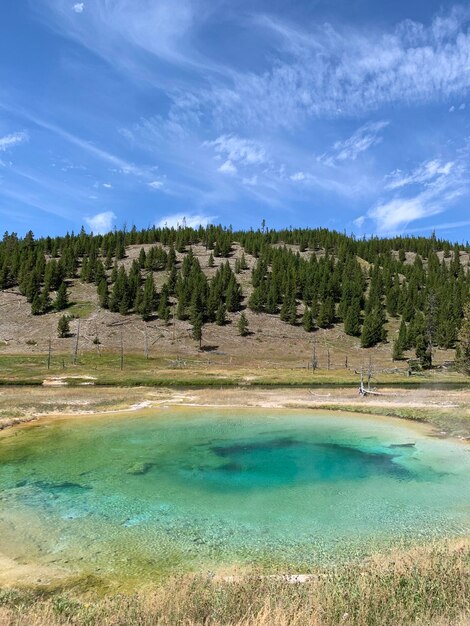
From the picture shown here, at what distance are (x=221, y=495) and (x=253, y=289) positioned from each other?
471 feet

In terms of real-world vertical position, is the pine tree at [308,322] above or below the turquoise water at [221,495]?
above

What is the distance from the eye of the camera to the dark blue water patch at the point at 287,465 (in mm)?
24797

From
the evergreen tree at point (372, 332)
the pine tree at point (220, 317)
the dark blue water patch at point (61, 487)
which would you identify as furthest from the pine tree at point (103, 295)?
the dark blue water patch at point (61, 487)

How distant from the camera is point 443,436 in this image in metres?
35.2

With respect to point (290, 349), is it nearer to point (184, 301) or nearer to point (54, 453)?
point (184, 301)

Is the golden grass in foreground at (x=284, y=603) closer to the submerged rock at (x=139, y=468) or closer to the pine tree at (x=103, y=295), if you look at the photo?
the submerged rock at (x=139, y=468)

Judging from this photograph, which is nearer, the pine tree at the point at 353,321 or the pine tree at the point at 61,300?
the pine tree at the point at 353,321

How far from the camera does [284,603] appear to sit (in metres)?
10.0

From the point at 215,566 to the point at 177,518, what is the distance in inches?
182

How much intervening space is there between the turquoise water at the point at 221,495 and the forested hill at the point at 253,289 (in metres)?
85.3

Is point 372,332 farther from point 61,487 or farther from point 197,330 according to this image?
point 61,487

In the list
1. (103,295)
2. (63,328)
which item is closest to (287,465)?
(63,328)

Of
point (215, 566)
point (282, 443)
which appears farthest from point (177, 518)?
point (282, 443)

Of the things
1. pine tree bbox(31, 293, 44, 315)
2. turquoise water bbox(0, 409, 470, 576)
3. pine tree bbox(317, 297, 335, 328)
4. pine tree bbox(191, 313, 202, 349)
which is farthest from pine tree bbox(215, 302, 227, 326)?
turquoise water bbox(0, 409, 470, 576)
